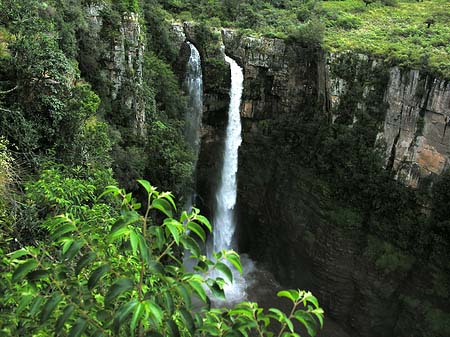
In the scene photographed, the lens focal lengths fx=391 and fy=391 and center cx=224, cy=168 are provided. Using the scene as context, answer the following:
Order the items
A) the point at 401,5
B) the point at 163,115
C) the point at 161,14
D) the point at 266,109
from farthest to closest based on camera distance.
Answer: the point at 401,5 < the point at 266,109 < the point at 161,14 < the point at 163,115

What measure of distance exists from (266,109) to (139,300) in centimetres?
2164

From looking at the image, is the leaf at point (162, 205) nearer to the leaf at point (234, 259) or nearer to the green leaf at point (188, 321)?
the leaf at point (234, 259)

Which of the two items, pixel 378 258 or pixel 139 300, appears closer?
pixel 139 300

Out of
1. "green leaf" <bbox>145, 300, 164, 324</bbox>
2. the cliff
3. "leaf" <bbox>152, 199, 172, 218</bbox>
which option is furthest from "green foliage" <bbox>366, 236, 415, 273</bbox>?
"green leaf" <bbox>145, 300, 164, 324</bbox>

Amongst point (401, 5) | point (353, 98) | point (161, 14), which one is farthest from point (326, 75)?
point (401, 5)

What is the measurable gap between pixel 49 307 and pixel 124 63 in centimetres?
1429

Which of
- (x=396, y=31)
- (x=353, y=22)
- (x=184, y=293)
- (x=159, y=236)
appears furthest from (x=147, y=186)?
(x=353, y=22)

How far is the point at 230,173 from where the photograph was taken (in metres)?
23.3

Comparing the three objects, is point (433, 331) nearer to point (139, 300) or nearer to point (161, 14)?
point (139, 300)

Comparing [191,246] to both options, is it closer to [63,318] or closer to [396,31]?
[63,318]

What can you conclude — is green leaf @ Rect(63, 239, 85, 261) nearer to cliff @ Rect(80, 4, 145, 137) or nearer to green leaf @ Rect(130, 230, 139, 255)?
green leaf @ Rect(130, 230, 139, 255)

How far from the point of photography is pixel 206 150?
938 inches

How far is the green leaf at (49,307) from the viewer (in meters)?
2.46

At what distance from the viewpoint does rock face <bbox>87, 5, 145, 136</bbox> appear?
14.6 metres
